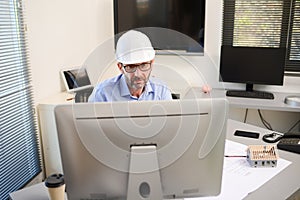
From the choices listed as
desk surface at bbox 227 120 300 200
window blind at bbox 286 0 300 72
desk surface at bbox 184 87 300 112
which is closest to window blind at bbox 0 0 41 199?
desk surface at bbox 184 87 300 112

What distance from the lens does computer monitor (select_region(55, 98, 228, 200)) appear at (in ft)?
3.17

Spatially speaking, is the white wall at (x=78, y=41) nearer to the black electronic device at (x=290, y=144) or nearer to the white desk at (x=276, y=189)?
the white desk at (x=276, y=189)

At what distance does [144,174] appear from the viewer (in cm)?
100

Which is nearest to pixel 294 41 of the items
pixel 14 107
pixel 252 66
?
pixel 252 66

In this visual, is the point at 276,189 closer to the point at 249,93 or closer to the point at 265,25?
the point at 249,93

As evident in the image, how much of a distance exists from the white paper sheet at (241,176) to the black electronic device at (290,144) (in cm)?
16

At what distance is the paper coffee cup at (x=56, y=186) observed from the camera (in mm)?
1093

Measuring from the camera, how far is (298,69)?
10.5ft

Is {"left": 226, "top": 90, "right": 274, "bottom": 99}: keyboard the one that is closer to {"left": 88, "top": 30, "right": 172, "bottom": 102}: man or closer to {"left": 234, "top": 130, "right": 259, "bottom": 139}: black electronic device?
{"left": 234, "top": 130, "right": 259, "bottom": 139}: black electronic device

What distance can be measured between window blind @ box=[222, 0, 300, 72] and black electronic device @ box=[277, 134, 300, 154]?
60.1 inches

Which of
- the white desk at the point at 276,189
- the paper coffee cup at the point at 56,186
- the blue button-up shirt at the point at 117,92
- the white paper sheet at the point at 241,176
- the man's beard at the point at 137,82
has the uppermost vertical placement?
the man's beard at the point at 137,82

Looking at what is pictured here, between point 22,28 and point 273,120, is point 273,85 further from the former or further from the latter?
point 22,28

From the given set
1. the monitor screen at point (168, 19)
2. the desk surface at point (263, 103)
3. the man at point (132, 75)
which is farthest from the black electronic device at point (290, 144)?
the monitor screen at point (168, 19)

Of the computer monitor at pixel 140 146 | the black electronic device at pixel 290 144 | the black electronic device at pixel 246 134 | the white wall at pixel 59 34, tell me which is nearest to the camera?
the computer monitor at pixel 140 146
